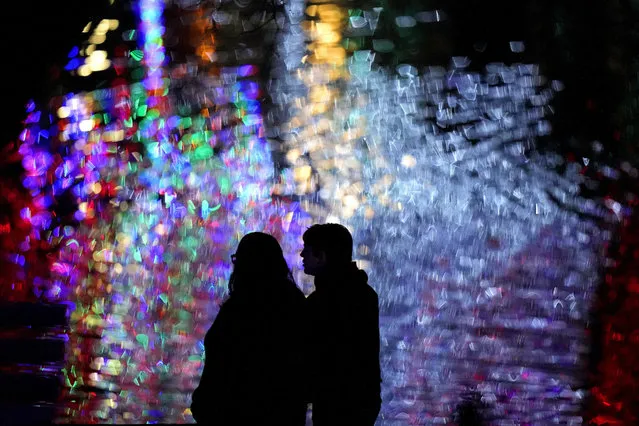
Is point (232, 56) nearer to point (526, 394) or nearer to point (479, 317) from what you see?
point (479, 317)

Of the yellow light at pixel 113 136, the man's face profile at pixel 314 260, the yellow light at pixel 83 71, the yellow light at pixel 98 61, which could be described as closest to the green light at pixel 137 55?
the yellow light at pixel 98 61

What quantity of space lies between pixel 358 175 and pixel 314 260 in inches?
141

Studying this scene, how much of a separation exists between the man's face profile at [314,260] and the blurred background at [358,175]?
3.33m

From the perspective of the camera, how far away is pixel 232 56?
674 cm

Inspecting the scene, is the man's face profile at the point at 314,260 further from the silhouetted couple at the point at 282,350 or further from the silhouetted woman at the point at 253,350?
the silhouetted woman at the point at 253,350

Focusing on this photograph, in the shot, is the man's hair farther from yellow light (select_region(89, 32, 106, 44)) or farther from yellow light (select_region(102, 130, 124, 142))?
yellow light (select_region(89, 32, 106, 44))

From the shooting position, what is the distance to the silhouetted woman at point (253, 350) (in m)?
2.73

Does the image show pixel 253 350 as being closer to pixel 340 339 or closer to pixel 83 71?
pixel 340 339

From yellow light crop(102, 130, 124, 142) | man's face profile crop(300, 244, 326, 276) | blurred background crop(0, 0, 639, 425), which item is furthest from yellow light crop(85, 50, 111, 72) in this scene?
man's face profile crop(300, 244, 326, 276)

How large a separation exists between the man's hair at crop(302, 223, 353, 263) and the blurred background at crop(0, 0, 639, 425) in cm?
336

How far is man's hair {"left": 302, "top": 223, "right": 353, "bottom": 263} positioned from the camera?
10.1 ft

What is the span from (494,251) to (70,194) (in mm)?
3272

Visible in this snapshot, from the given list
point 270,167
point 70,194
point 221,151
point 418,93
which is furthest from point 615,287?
point 70,194

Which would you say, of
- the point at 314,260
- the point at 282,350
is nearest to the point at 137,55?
the point at 314,260
